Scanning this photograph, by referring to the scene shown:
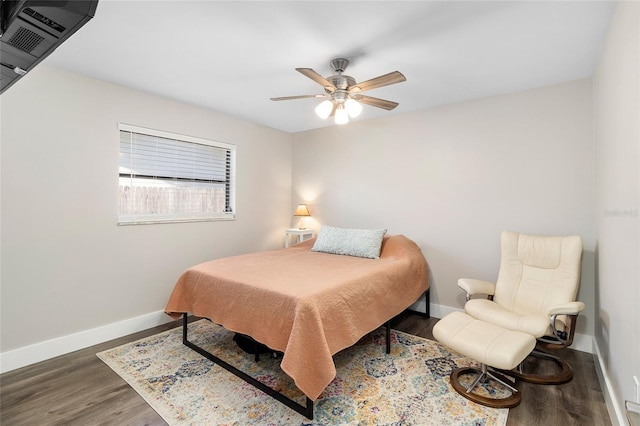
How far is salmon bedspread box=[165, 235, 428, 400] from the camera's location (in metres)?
1.84

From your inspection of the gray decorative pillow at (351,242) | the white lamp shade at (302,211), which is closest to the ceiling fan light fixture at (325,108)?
the gray decorative pillow at (351,242)

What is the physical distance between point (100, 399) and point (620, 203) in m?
3.49

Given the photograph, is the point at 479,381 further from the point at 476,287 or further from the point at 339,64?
the point at 339,64

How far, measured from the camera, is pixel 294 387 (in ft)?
7.10

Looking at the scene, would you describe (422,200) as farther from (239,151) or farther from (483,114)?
(239,151)

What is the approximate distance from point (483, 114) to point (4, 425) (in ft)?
15.0

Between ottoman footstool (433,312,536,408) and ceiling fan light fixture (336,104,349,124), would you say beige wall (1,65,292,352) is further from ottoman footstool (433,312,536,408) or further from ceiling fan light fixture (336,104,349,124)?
ottoman footstool (433,312,536,408)

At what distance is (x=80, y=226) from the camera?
275 cm

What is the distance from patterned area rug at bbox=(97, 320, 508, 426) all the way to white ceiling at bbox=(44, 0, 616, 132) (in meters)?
2.47

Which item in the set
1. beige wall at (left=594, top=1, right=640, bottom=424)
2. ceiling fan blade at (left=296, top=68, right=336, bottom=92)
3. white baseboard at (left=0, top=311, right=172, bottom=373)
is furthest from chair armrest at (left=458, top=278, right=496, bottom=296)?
white baseboard at (left=0, top=311, right=172, bottom=373)

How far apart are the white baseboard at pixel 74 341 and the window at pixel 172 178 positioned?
1041 mm

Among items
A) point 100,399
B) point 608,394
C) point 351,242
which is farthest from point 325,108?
point 608,394

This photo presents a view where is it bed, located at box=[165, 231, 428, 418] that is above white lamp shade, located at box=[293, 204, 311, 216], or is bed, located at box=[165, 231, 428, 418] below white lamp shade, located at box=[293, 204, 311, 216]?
below

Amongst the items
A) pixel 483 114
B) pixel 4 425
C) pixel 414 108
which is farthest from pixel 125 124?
pixel 483 114
